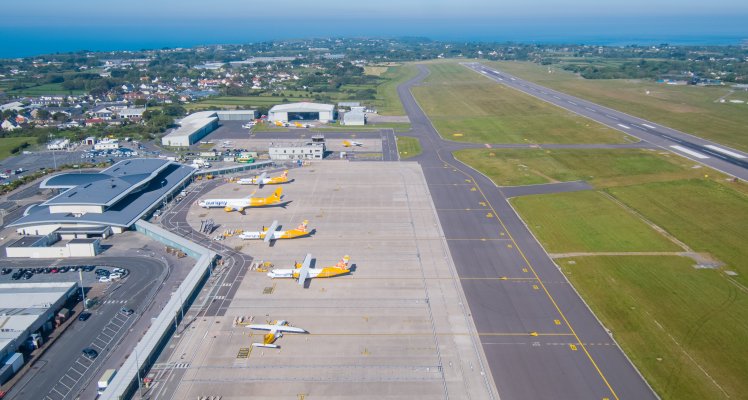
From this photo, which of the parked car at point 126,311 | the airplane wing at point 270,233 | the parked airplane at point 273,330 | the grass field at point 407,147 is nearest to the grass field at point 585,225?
the grass field at point 407,147

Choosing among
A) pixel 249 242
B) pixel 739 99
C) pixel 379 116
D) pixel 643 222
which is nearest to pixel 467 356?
pixel 249 242

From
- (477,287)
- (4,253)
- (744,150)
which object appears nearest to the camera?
(477,287)

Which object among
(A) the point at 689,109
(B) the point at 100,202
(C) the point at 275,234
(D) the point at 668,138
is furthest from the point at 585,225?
(A) the point at 689,109

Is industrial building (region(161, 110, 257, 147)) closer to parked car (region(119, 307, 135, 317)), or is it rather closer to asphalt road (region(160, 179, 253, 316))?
asphalt road (region(160, 179, 253, 316))

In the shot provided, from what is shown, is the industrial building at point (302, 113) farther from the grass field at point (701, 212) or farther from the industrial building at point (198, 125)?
the grass field at point (701, 212)

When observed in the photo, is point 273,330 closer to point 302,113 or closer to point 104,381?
point 104,381

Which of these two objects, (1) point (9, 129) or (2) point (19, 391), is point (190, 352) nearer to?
(2) point (19, 391)
